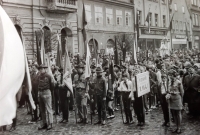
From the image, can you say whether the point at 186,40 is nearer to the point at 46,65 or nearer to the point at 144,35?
the point at 144,35

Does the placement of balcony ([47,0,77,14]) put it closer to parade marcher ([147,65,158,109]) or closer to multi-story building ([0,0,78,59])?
multi-story building ([0,0,78,59])

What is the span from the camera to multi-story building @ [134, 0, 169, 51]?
8203 millimetres

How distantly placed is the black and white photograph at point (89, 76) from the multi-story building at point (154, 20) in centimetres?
3

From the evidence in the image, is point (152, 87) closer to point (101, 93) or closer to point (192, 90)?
point (192, 90)

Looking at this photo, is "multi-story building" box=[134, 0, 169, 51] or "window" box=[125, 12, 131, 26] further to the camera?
"window" box=[125, 12, 131, 26]

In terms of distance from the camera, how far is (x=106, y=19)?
8.79 m

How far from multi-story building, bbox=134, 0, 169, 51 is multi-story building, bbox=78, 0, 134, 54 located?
0.41 metres

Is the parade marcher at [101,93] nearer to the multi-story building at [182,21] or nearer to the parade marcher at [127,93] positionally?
the parade marcher at [127,93]

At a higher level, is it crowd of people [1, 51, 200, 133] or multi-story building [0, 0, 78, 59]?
multi-story building [0, 0, 78, 59]

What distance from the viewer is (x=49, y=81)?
5.73 meters

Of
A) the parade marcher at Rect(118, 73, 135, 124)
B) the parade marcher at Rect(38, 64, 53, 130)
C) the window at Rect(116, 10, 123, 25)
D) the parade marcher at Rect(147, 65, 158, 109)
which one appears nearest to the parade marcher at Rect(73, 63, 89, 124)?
the parade marcher at Rect(38, 64, 53, 130)

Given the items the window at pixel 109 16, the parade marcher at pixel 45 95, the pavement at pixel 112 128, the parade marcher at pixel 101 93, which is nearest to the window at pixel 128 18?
the window at pixel 109 16

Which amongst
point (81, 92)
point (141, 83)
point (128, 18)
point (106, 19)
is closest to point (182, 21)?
point (128, 18)

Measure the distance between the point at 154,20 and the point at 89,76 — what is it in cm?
360
